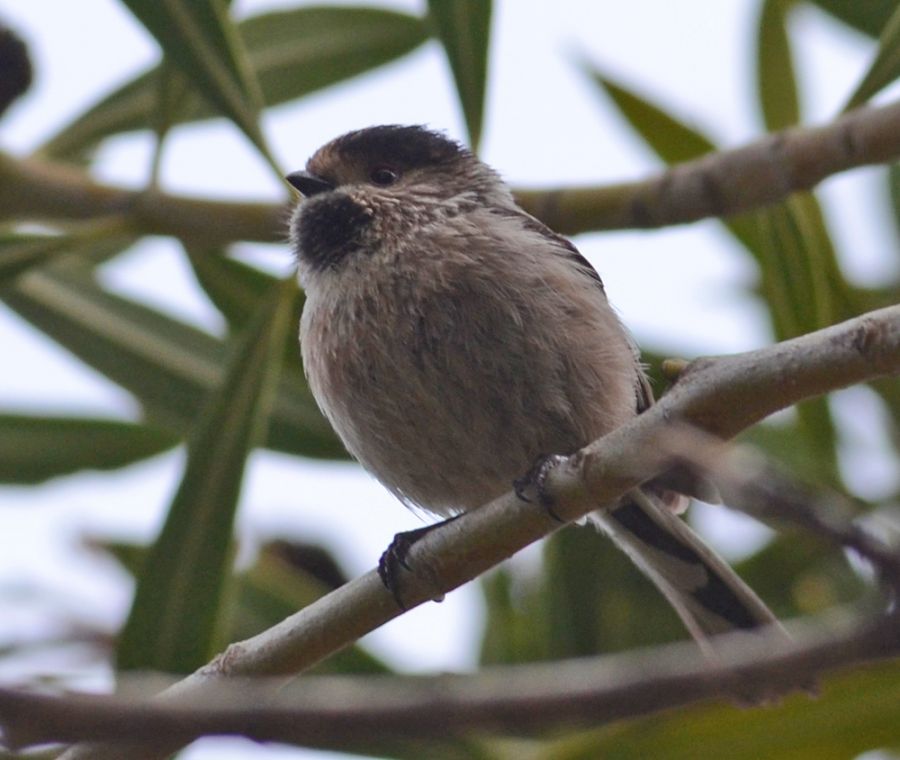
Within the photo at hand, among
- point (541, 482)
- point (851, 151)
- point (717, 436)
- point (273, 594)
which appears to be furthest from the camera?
point (273, 594)

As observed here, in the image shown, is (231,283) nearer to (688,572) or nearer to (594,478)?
(688,572)

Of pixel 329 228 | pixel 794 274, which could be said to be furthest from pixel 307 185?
pixel 794 274

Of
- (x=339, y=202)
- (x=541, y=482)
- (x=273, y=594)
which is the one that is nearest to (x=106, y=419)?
(x=273, y=594)

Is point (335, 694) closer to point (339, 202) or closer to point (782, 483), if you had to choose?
point (782, 483)

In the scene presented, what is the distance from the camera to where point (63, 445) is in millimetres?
4570

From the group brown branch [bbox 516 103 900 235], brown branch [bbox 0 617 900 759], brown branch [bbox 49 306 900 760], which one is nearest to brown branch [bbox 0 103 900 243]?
brown branch [bbox 516 103 900 235]

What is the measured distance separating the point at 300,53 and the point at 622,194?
155cm

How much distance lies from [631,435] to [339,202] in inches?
76.9

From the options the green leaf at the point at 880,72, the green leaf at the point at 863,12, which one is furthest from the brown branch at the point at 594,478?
the green leaf at the point at 863,12

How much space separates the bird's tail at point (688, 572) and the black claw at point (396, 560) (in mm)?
663

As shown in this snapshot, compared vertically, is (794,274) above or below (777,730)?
above

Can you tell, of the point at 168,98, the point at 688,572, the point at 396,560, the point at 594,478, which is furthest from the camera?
the point at 168,98

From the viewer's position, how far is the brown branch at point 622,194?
129 inches

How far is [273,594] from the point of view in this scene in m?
4.45
